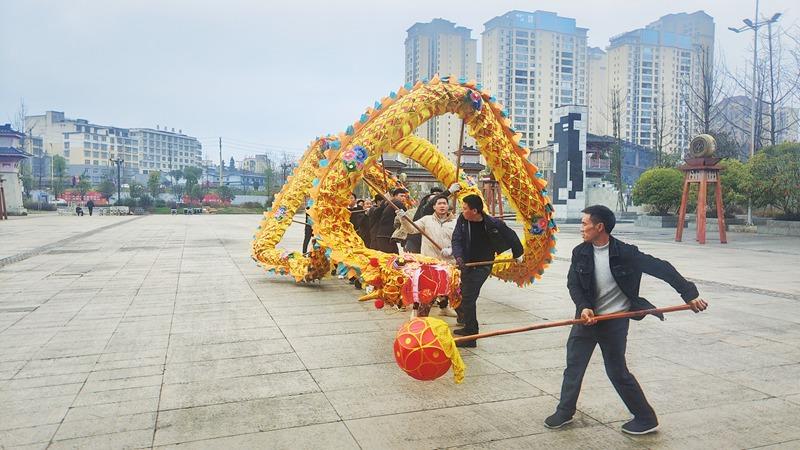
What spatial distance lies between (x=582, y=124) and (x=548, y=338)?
24.6m

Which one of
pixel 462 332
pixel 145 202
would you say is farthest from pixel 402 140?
pixel 145 202

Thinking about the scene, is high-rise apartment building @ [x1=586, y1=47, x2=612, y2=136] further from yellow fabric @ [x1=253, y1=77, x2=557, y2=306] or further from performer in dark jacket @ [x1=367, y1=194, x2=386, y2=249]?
yellow fabric @ [x1=253, y1=77, x2=557, y2=306]

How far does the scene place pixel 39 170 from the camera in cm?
6994

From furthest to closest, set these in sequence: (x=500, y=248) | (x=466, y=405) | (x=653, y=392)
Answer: (x=500, y=248), (x=653, y=392), (x=466, y=405)

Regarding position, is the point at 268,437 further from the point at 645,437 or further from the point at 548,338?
the point at 548,338

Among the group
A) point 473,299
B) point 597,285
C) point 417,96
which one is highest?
point 417,96

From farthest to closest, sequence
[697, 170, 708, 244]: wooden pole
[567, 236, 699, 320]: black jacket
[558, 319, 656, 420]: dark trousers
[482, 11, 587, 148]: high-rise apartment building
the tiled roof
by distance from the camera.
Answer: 1. [482, 11, 587, 148]: high-rise apartment building
2. the tiled roof
3. [697, 170, 708, 244]: wooden pole
4. [558, 319, 656, 420]: dark trousers
5. [567, 236, 699, 320]: black jacket

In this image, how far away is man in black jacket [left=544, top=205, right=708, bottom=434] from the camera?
2994 millimetres

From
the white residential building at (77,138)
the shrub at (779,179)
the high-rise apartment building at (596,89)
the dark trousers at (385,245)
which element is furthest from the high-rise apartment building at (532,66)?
the white residential building at (77,138)

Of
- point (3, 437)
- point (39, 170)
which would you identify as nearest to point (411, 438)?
point (3, 437)

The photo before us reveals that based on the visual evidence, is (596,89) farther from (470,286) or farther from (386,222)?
(470,286)

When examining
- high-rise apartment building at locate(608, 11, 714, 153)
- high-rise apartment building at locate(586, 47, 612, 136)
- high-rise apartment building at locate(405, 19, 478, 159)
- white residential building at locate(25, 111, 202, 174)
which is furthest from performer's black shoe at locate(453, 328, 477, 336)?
white residential building at locate(25, 111, 202, 174)

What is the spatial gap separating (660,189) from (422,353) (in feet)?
70.6

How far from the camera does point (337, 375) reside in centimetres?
405
